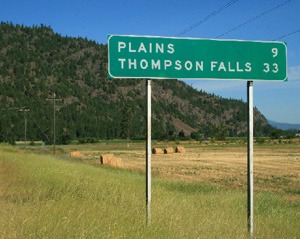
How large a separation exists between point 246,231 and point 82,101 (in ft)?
621

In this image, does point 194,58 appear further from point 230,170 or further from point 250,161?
point 230,170

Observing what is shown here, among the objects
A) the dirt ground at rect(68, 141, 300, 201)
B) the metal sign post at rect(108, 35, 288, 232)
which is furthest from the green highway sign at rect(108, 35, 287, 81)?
the dirt ground at rect(68, 141, 300, 201)

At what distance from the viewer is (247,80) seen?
7891 millimetres

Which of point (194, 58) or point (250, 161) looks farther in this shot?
point (194, 58)

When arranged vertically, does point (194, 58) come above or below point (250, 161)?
above

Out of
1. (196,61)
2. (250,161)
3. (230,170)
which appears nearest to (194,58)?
(196,61)

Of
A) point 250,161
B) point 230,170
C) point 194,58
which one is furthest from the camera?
point 230,170

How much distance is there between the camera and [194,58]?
7773mm

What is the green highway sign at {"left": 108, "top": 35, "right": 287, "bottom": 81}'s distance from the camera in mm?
7457

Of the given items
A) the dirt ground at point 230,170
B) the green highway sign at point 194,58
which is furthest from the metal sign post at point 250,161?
the dirt ground at point 230,170

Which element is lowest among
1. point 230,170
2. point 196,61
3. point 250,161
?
point 230,170

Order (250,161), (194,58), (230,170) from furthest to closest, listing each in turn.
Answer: (230,170)
(194,58)
(250,161)

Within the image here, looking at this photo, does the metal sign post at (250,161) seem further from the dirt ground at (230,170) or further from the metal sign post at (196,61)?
the dirt ground at (230,170)

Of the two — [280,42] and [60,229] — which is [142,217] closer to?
[60,229]
